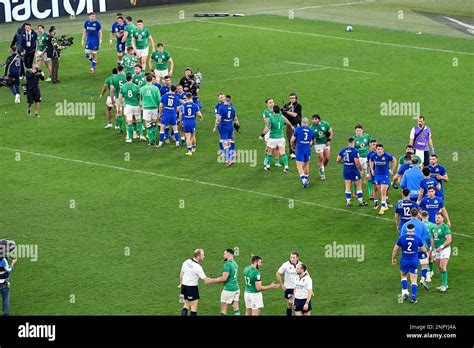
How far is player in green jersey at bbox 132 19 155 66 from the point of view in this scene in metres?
52.0

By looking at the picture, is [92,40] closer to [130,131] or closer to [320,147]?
[130,131]

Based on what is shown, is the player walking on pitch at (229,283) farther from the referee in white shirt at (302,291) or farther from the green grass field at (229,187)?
the referee in white shirt at (302,291)

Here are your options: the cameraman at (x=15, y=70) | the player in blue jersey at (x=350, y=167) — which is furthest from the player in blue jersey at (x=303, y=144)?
the cameraman at (x=15, y=70)

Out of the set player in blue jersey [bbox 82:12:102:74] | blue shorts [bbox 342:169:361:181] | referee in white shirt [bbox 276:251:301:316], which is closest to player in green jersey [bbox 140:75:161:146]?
blue shorts [bbox 342:169:361:181]

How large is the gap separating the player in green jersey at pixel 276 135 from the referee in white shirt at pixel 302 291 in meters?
11.4

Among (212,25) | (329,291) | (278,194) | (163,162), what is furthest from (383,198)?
(212,25)

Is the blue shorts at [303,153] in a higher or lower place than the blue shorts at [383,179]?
higher

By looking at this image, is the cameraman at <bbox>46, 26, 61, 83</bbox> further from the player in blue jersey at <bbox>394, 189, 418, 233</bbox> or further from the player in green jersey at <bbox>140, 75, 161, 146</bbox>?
the player in blue jersey at <bbox>394, 189, 418, 233</bbox>

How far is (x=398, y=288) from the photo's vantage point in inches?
1201

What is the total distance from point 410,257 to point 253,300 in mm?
3787

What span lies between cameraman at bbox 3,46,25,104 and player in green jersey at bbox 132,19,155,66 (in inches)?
193

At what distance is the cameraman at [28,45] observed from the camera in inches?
2039

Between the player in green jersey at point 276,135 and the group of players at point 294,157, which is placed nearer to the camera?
the group of players at point 294,157

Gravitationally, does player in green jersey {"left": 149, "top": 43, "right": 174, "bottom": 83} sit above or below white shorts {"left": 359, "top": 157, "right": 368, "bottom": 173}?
above
